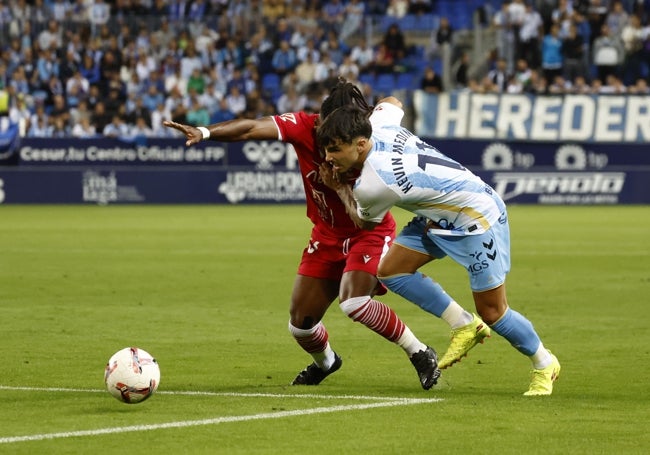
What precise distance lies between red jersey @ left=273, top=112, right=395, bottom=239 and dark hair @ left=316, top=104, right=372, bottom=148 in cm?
100

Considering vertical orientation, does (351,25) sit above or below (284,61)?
above

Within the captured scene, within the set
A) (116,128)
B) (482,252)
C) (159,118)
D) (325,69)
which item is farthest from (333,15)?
(482,252)

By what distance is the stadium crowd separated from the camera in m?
33.5

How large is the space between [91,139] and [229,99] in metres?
4.12

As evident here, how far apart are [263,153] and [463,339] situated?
75.9ft

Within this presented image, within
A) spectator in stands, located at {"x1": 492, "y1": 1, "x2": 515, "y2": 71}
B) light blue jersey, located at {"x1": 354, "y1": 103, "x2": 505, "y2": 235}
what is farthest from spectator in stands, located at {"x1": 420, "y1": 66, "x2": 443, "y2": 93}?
light blue jersey, located at {"x1": 354, "y1": 103, "x2": 505, "y2": 235}

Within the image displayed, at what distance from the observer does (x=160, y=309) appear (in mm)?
13367

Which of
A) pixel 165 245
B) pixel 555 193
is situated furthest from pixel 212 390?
pixel 555 193

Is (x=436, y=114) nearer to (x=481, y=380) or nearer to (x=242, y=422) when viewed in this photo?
(x=481, y=380)

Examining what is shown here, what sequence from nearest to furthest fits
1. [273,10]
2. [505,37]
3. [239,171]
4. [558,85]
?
[239,171] < [558,85] < [505,37] < [273,10]

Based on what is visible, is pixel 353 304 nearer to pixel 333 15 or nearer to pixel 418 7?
pixel 418 7

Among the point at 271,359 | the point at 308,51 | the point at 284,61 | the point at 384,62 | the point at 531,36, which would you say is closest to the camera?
the point at 271,359

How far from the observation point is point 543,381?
818 cm

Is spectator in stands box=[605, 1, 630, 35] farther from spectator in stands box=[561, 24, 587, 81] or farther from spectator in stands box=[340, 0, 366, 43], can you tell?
spectator in stands box=[340, 0, 366, 43]
